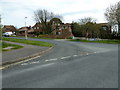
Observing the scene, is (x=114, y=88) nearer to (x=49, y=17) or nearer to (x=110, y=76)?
(x=110, y=76)

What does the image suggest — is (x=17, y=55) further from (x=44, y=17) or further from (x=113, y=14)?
(x=44, y=17)

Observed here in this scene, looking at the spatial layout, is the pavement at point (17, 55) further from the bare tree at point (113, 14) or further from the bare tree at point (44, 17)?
the bare tree at point (44, 17)

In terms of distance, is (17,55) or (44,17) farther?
(44,17)

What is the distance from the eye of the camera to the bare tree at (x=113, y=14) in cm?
2872

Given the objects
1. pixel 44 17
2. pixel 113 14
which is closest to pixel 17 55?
pixel 113 14

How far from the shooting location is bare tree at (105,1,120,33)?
28.7 metres

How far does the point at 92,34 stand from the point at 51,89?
1629 inches

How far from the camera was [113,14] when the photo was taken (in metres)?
29.6

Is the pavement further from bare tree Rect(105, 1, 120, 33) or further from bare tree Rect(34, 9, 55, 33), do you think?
bare tree Rect(34, 9, 55, 33)

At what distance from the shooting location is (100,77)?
5.12 meters

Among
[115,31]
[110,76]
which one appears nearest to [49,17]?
[115,31]

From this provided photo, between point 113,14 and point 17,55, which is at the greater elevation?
point 113,14

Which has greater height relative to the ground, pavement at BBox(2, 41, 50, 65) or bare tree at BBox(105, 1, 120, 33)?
bare tree at BBox(105, 1, 120, 33)

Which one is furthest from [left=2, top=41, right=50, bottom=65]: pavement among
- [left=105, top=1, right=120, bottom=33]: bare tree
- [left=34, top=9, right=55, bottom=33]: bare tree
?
[left=34, top=9, right=55, bottom=33]: bare tree
